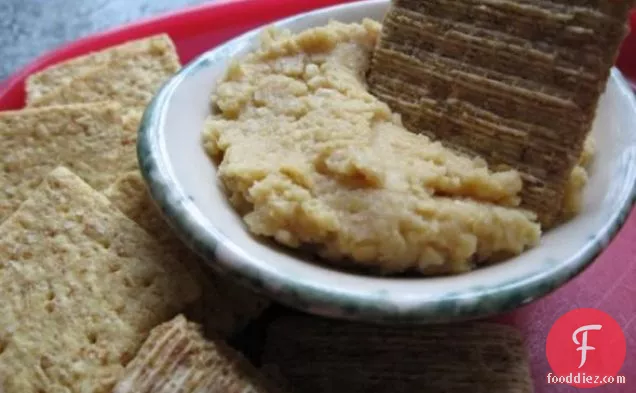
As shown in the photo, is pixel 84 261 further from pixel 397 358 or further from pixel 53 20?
pixel 53 20

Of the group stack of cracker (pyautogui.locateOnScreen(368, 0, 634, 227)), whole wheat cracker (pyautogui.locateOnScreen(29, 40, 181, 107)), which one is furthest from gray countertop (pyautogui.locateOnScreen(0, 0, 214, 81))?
stack of cracker (pyautogui.locateOnScreen(368, 0, 634, 227))

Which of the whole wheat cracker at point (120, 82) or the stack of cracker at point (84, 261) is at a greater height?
the whole wheat cracker at point (120, 82)

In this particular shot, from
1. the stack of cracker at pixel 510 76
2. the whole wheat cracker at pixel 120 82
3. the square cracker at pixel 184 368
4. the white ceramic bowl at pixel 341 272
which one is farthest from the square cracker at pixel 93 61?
the square cracker at pixel 184 368

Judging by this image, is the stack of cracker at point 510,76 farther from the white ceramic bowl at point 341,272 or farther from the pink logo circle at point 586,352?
the pink logo circle at point 586,352

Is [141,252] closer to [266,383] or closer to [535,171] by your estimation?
[266,383]

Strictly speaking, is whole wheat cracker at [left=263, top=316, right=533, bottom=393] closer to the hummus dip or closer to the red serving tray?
the red serving tray

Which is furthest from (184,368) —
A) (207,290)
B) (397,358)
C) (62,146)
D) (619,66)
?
(619,66)

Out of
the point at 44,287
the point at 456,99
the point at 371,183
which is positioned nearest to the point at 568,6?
the point at 456,99
